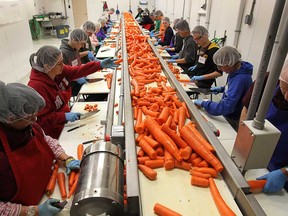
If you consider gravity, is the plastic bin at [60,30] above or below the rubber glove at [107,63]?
below

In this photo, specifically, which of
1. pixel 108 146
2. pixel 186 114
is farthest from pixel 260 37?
pixel 108 146

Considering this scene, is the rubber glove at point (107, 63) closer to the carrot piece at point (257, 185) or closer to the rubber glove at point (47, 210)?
the rubber glove at point (47, 210)

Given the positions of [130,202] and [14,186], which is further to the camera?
[14,186]

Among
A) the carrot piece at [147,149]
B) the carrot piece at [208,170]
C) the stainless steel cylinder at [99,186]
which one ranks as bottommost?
the carrot piece at [208,170]

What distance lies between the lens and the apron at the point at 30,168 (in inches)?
46.4

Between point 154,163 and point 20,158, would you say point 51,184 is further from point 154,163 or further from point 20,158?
point 154,163

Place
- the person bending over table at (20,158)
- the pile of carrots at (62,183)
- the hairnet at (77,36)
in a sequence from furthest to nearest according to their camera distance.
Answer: the hairnet at (77,36)
the pile of carrots at (62,183)
the person bending over table at (20,158)

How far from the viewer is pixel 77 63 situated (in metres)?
3.61

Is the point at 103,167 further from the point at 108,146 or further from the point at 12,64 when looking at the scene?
the point at 12,64

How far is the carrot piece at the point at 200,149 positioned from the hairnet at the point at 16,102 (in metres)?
0.97

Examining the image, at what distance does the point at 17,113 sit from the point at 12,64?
18.1ft

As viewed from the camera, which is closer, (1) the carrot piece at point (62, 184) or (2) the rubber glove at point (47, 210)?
(2) the rubber glove at point (47, 210)

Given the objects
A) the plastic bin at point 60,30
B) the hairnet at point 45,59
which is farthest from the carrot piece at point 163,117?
the plastic bin at point 60,30

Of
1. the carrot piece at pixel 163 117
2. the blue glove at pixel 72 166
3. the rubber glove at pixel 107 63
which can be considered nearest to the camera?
the blue glove at pixel 72 166
